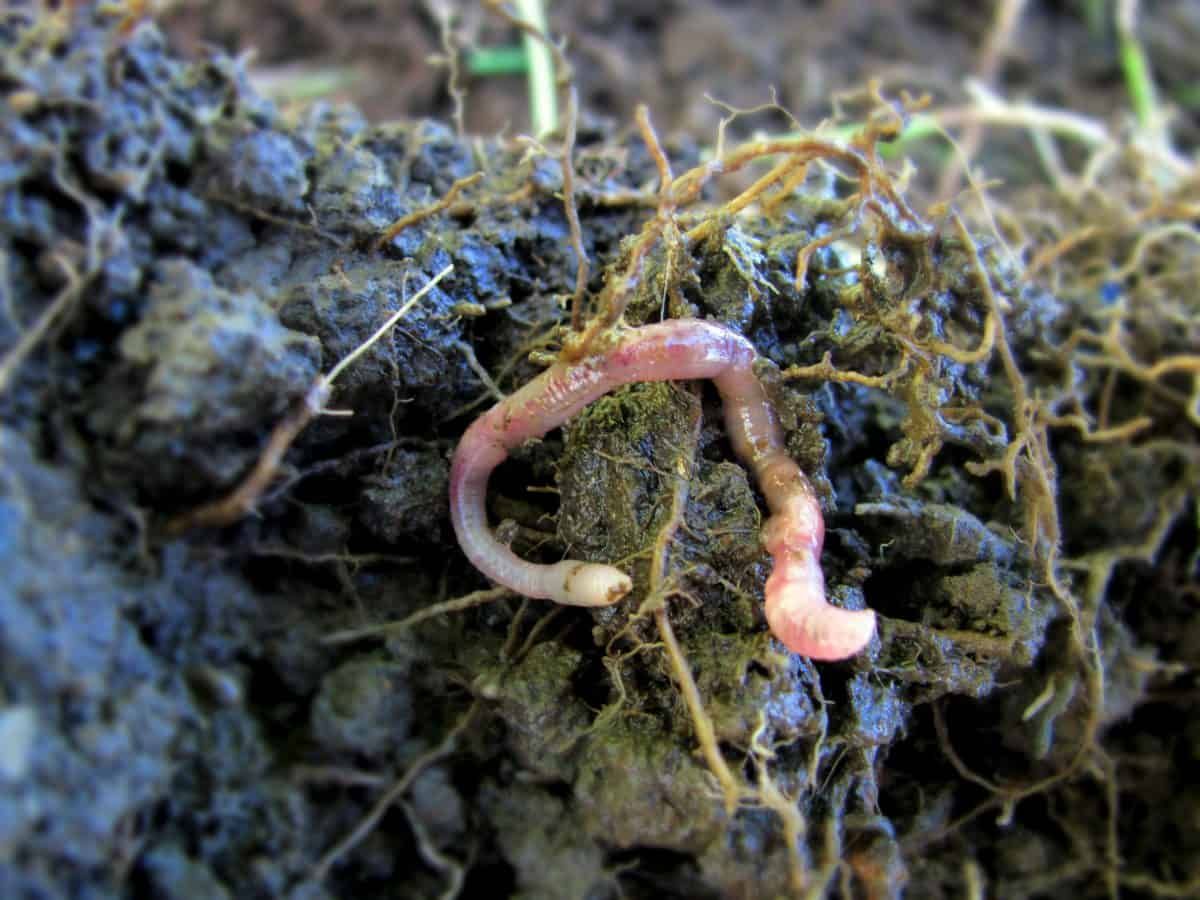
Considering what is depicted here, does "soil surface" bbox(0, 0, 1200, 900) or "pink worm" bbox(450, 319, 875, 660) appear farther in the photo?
"pink worm" bbox(450, 319, 875, 660)

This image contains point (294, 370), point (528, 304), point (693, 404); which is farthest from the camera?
point (528, 304)

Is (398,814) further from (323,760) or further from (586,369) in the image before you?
(586,369)

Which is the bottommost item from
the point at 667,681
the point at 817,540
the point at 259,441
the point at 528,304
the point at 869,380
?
the point at 667,681

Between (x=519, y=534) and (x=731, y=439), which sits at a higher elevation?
(x=731, y=439)

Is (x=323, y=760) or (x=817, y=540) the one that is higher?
(x=817, y=540)

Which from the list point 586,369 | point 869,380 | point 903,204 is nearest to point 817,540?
point 869,380
